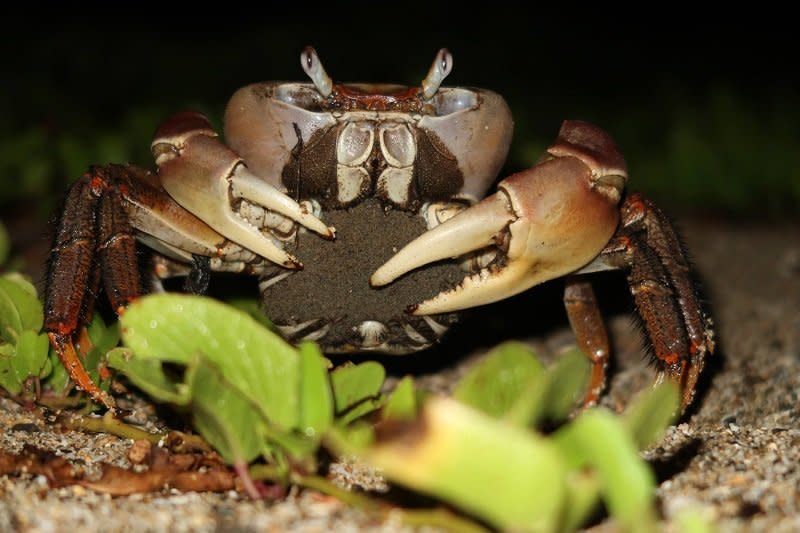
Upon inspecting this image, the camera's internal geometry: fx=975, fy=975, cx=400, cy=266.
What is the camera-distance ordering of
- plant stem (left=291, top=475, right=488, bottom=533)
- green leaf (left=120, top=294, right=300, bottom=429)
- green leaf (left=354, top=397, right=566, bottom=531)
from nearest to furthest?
green leaf (left=354, top=397, right=566, bottom=531)
plant stem (left=291, top=475, right=488, bottom=533)
green leaf (left=120, top=294, right=300, bottom=429)

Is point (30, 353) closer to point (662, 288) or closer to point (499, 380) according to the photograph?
point (499, 380)

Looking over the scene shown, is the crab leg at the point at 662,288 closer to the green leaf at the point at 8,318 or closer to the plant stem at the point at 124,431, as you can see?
the plant stem at the point at 124,431

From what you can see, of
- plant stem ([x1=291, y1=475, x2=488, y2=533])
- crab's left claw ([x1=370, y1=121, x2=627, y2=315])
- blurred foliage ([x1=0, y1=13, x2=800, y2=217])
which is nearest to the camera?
plant stem ([x1=291, y1=475, x2=488, y2=533])

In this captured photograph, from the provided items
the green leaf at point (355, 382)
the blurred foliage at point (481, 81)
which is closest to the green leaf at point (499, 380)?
the green leaf at point (355, 382)

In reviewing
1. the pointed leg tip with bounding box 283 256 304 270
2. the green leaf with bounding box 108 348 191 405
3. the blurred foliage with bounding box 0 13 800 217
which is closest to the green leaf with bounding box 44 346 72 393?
the pointed leg tip with bounding box 283 256 304 270

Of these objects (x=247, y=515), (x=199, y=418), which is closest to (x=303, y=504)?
(x=247, y=515)

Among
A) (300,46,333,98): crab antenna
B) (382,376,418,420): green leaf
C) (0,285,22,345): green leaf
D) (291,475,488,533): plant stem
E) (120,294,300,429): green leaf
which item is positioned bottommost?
(291,475,488,533): plant stem

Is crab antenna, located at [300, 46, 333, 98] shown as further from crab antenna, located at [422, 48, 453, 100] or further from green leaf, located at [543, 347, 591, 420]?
green leaf, located at [543, 347, 591, 420]

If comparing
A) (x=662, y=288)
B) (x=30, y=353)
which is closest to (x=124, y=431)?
(x=30, y=353)
